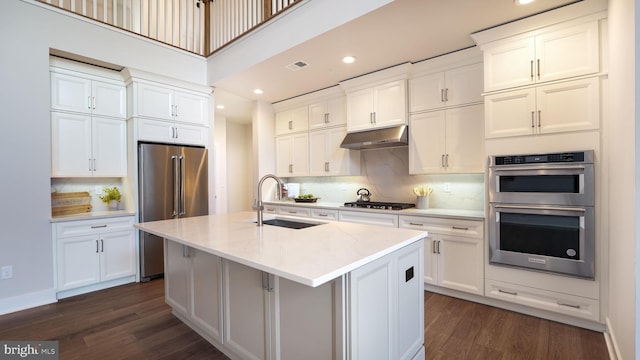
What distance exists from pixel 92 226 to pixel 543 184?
15.0 ft

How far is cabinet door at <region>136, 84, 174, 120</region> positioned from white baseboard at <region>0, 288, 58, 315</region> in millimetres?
2181

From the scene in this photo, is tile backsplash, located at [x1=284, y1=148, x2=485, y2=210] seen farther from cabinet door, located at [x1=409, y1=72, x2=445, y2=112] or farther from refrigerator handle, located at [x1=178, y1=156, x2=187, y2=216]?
refrigerator handle, located at [x1=178, y1=156, x2=187, y2=216]

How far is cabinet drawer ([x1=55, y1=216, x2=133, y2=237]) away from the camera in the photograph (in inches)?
120

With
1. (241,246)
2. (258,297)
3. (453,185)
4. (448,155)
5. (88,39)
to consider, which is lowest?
(258,297)

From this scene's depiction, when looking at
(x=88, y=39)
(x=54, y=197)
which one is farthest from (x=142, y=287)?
(x=88, y=39)

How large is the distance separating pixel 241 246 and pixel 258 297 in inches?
13.3

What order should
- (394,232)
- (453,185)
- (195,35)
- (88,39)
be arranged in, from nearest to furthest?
1. (394,232)
2. (88,39)
3. (453,185)
4. (195,35)

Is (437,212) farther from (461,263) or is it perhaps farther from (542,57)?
(542,57)

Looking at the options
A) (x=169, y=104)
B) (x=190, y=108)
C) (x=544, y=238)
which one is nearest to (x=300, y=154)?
(x=190, y=108)

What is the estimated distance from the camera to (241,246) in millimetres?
1631

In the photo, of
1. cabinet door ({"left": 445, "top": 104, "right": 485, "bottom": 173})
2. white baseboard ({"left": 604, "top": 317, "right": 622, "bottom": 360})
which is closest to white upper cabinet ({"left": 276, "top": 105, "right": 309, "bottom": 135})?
cabinet door ({"left": 445, "top": 104, "right": 485, "bottom": 173})

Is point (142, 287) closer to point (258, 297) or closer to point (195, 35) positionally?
point (258, 297)

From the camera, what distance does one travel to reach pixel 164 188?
3752mm

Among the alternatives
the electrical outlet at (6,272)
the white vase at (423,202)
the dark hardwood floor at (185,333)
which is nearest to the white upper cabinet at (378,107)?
the white vase at (423,202)
